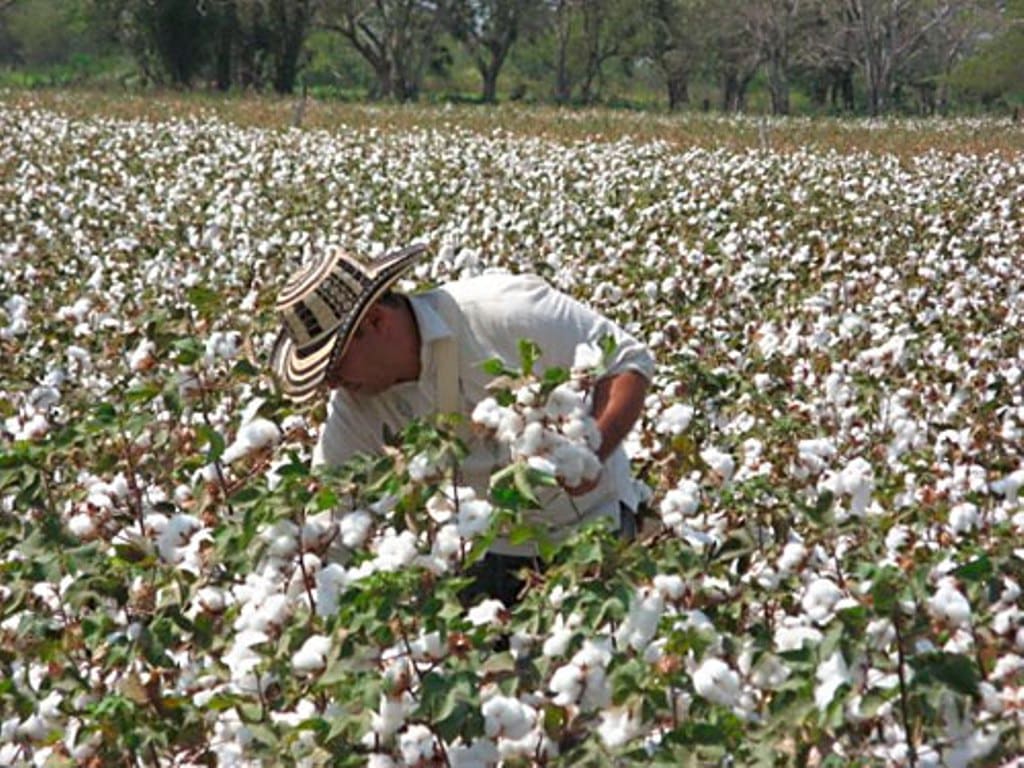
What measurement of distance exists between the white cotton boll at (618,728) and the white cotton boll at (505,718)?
102mm

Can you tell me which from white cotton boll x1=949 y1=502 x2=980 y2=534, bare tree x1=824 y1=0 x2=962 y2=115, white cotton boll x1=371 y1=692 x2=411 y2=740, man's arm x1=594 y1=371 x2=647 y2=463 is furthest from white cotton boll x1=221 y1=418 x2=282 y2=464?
bare tree x1=824 y1=0 x2=962 y2=115

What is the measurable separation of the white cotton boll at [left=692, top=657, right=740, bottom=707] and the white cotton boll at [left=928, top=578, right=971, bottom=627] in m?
0.27

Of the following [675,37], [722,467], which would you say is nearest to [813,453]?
[722,467]

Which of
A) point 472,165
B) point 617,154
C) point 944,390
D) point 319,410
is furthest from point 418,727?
point 617,154

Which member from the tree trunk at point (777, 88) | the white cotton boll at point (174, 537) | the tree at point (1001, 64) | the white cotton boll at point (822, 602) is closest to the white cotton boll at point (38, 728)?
the white cotton boll at point (174, 537)

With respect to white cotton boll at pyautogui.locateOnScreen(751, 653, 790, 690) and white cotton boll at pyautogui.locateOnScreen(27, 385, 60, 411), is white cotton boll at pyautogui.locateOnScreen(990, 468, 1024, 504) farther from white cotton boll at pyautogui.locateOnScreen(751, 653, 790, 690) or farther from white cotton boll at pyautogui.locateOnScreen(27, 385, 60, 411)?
white cotton boll at pyautogui.locateOnScreen(27, 385, 60, 411)

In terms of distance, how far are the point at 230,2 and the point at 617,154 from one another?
3230cm

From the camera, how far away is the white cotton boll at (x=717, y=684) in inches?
90.2

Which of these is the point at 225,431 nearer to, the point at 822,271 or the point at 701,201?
the point at 822,271

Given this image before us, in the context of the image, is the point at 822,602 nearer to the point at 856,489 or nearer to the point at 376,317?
the point at 856,489

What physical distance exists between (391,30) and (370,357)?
50.5 metres

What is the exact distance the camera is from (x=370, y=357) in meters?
3.32

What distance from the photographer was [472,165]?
16.1 metres

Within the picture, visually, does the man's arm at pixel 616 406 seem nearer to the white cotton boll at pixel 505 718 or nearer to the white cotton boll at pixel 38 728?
the white cotton boll at pixel 505 718
